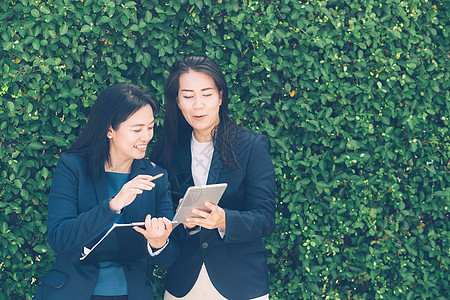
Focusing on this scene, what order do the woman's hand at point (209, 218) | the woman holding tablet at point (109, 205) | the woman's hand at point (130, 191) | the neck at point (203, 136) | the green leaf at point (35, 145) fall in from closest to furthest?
1. the woman's hand at point (130, 191)
2. the woman holding tablet at point (109, 205)
3. the woman's hand at point (209, 218)
4. the neck at point (203, 136)
5. the green leaf at point (35, 145)

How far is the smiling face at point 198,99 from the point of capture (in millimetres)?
3775

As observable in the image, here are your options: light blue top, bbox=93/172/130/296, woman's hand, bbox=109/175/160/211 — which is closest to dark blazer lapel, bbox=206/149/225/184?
woman's hand, bbox=109/175/160/211

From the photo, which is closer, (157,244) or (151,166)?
(157,244)

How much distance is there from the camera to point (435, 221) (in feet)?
16.5

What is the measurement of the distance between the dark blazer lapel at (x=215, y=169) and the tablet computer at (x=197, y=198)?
0.37 metres

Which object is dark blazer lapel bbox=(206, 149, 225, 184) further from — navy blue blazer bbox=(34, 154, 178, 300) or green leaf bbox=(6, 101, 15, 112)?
green leaf bbox=(6, 101, 15, 112)

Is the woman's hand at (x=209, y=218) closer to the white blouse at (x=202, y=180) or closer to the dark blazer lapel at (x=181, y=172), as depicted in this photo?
the white blouse at (x=202, y=180)

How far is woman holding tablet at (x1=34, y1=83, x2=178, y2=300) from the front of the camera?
324 centimetres

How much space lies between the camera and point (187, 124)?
4.06 meters

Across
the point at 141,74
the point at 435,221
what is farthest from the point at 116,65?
the point at 435,221

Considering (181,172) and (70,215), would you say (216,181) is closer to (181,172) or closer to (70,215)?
(181,172)

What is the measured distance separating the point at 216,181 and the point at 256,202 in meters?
0.29

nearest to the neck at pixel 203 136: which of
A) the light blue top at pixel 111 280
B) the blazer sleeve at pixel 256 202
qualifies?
the blazer sleeve at pixel 256 202

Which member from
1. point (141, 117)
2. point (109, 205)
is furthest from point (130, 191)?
point (141, 117)
